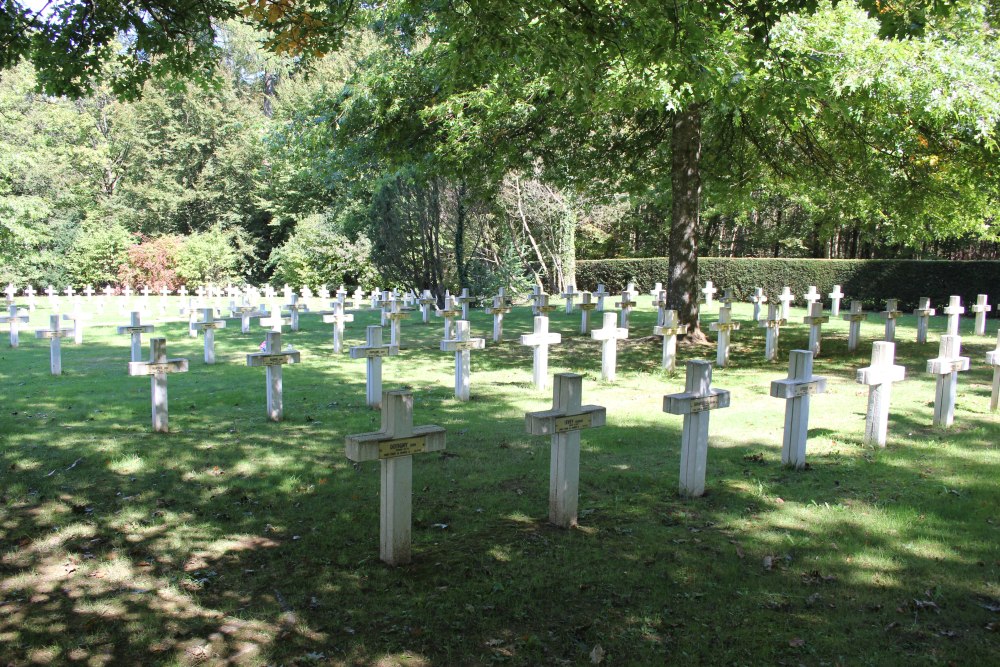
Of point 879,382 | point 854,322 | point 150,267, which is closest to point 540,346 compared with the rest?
point 879,382

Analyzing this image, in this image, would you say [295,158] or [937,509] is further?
[295,158]

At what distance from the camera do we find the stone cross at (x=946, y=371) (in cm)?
756

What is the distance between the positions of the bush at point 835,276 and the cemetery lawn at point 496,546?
52.5ft

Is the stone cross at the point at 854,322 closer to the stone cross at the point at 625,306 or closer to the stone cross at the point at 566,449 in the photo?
the stone cross at the point at 625,306

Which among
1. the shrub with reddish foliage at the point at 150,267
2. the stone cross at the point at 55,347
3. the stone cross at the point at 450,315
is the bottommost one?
the stone cross at the point at 55,347

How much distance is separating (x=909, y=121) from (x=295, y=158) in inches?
400

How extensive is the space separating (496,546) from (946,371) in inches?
207

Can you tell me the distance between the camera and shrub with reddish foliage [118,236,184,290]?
131ft

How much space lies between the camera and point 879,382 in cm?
672

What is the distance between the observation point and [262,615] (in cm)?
393

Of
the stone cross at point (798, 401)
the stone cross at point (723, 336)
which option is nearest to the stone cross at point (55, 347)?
the stone cross at point (723, 336)

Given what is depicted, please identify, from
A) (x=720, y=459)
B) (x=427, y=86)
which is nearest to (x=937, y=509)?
(x=720, y=459)

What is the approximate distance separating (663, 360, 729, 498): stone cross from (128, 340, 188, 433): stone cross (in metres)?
5.08

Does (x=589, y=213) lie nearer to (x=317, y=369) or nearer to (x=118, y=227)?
(x=317, y=369)
